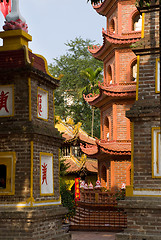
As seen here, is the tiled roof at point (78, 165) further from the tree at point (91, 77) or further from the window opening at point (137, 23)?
the window opening at point (137, 23)

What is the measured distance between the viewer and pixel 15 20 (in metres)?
11.3

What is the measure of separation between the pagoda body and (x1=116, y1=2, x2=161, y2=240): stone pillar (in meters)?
8.89

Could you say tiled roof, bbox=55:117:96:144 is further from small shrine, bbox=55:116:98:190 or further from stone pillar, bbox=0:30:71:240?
stone pillar, bbox=0:30:71:240

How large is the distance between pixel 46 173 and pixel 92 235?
5.33 meters

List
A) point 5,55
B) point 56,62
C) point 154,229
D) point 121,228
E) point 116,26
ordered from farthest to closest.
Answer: point 56,62 < point 116,26 < point 121,228 < point 5,55 < point 154,229

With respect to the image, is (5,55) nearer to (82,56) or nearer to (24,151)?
(24,151)

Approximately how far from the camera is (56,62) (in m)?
38.3

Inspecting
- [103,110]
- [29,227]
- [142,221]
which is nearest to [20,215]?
[29,227]

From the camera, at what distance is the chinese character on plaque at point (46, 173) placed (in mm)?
10857

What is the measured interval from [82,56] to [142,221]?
29988mm

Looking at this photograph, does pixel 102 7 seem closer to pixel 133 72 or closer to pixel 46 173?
pixel 133 72

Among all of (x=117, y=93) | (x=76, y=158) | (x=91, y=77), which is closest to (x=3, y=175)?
(x=117, y=93)

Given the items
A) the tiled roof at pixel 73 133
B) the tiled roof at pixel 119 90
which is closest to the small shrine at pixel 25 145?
the tiled roof at pixel 119 90

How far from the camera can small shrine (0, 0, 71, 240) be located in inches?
399
